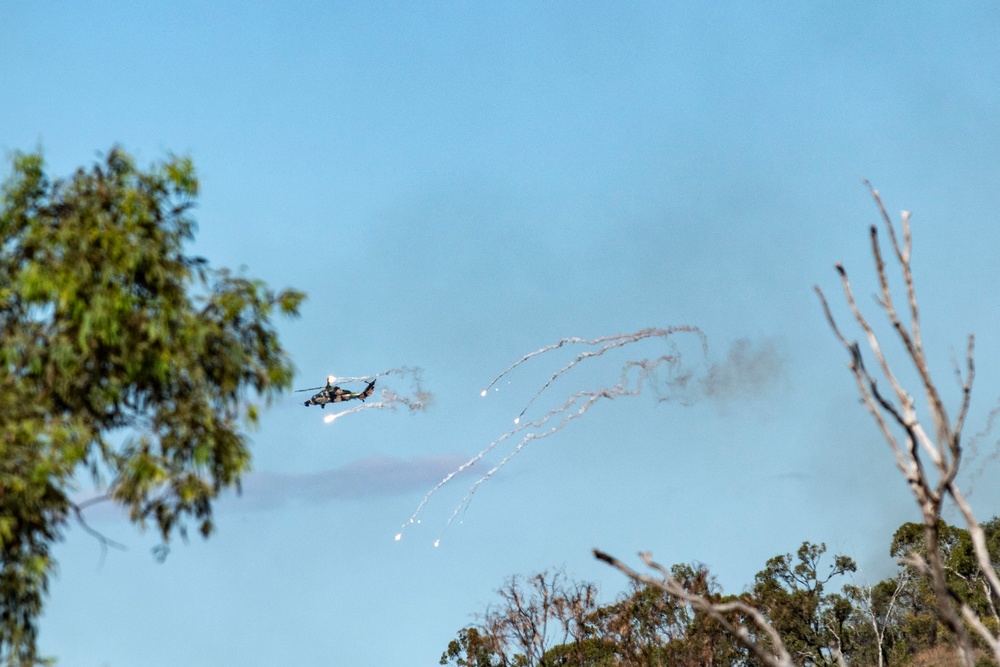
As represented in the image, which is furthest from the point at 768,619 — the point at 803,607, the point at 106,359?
the point at 106,359

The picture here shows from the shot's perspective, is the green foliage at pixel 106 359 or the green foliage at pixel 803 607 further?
the green foliage at pixel 803 607

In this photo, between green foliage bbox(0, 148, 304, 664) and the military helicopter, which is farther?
the military helicopter

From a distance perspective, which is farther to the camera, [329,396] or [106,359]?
[329,396]

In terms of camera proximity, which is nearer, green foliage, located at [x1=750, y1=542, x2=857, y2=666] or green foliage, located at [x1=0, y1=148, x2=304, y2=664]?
green foliage, located at [x1=0, y1=148, x2=304, y2=664]

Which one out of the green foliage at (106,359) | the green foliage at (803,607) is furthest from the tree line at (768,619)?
the green foliage at (106,359)

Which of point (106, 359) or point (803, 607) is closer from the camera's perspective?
point (106, 359)

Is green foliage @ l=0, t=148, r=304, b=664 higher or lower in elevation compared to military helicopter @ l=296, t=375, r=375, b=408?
lower

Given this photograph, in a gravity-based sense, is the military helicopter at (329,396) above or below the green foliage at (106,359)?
above

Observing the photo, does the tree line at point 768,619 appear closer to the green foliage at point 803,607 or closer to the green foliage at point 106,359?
the green foliage at point 803,607

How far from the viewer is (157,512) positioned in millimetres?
15625

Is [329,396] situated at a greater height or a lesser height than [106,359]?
greater

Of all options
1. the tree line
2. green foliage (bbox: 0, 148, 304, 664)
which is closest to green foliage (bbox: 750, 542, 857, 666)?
the tree line

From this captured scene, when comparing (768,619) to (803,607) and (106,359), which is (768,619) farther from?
(106,359)

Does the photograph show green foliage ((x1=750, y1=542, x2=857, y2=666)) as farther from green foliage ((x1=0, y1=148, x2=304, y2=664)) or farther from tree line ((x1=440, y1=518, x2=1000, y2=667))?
green foliage ((x1=0, y1=148, x2=304, y2=664))
